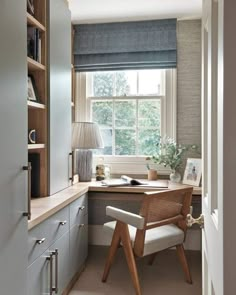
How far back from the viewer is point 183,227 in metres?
2.67

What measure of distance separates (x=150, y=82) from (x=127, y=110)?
0.39 meters

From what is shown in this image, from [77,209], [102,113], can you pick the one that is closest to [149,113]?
[102,113]

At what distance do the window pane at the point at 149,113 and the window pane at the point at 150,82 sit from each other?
0.11 m

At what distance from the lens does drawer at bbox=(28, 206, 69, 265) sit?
174 centimetres

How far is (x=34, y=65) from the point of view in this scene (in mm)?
2221

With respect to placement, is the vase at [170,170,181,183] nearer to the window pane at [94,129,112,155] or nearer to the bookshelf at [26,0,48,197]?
the window pane at [94,129,112,155]

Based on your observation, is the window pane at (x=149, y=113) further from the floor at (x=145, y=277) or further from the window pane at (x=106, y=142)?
the floor at (x=145, y=277)

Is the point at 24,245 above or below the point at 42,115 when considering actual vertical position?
below

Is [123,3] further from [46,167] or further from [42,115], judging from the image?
[46,167]

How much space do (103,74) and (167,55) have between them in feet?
2.41

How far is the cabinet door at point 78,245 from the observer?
2.52 m

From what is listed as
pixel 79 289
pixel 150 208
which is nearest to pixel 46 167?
pixel 150 208

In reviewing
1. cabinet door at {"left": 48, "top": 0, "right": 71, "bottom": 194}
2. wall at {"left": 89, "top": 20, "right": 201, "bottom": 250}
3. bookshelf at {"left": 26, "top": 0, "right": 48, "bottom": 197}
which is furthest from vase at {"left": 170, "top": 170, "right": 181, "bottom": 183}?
bookshelf at {"left": 26, "top": 0, "right": 48, "bottom": 197}
